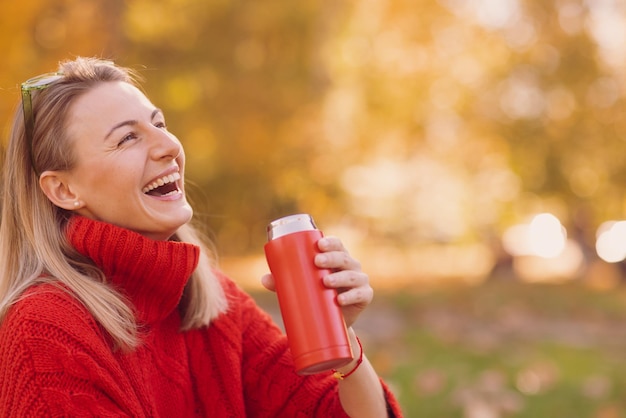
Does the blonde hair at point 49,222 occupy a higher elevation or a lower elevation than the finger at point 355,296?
higher

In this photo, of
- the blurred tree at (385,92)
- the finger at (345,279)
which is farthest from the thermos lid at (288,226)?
the blurred tree at (385,92)

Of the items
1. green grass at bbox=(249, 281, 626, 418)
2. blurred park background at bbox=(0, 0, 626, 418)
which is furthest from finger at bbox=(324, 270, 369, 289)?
blurred park background at bbox=(0, 0, 626, 418)

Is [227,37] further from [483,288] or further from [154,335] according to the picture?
[154,335]

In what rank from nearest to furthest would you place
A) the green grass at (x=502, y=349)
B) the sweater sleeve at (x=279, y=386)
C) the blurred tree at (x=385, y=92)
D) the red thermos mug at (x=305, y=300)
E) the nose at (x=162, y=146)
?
the red thermos mug at (x=305, y=300)
the nose at (x=162, y=146)
the sweater sleeve at (x=279, y=386)
the green grass at (x=502, y=349)
the blurred tree at (x=385, y=92)

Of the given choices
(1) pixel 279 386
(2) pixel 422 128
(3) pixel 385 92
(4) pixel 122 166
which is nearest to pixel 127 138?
(4) pixel 122 166

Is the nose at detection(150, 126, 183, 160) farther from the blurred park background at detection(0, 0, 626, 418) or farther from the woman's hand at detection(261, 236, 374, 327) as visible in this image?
the blurred park background at detection(0, 0, 626, 418)

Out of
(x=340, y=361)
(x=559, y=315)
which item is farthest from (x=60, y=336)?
(x=559, y=315)

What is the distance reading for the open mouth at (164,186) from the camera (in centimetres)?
186

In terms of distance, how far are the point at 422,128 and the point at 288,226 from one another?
10010mm

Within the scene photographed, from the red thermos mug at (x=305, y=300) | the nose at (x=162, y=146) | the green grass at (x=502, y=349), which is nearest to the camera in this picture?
the red thermos mug at (x=305, y=300)

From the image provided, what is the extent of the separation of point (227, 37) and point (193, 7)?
1.65 ft

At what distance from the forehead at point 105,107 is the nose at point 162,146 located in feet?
0.21

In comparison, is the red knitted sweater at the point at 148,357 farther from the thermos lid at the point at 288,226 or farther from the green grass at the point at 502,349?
the green grass at the point at 502,349

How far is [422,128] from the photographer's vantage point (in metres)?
11.5
